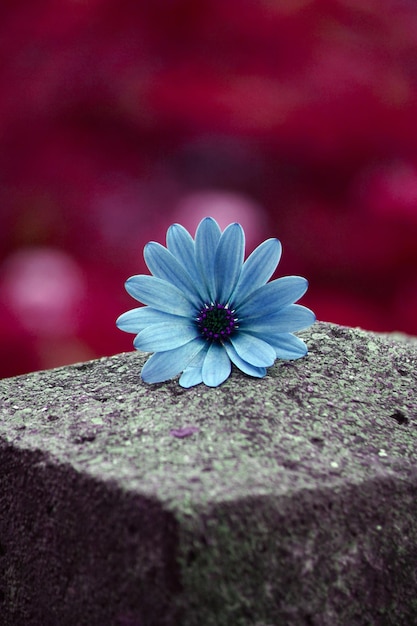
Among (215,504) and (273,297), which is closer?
(215,504)

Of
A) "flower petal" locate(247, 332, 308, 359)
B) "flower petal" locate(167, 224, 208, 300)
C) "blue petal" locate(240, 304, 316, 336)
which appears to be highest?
"flower petal" locate(167, 224, 208, 300)

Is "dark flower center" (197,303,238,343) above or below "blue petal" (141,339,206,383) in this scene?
above

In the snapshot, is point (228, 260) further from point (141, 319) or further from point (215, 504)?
point (215, 504)

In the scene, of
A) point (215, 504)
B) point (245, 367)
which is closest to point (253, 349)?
point (245, 367)

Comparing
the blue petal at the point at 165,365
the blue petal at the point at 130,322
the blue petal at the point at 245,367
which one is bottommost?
the blue petal at the point at 165,365

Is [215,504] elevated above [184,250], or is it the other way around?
[184,250]

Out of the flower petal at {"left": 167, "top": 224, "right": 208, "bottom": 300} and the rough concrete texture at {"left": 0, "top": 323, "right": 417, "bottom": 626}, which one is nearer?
the rough concrete texture at {"left": 0, "top": 323, "right": 417, "bottom": 626}

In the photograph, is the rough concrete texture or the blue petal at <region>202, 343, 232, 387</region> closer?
the rough concrete texture
